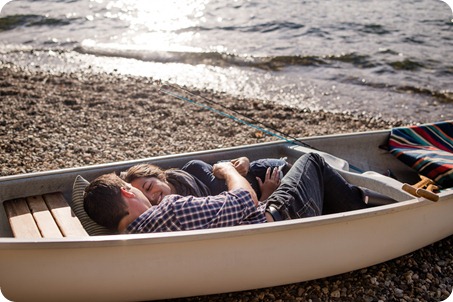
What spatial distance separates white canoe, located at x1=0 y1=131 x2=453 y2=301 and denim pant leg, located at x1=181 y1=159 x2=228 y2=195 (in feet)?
1.97

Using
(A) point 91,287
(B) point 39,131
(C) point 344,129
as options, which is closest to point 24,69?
(B) point 39,131

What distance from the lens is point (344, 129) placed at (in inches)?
269

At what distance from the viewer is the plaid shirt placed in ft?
9.95

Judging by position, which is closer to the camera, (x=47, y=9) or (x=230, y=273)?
(x=230, y=273)

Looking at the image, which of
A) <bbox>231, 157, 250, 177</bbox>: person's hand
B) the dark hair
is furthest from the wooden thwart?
<bbox>231, 157, 250, 177</bbox>: person's hand

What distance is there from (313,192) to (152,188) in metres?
1.14

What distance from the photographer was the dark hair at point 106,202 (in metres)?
3.15

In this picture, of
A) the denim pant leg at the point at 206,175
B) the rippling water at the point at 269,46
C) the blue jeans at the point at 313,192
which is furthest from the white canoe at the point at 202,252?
the rippling water at the point at 269,46

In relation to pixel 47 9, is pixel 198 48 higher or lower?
lower

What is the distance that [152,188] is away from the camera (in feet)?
11.2

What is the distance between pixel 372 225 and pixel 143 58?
805 centimetres

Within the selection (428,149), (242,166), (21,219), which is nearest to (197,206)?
(242,166)

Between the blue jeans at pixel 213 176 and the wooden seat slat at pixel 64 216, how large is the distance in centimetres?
93

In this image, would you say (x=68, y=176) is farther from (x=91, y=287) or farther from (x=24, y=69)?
(x=24, y=69)
